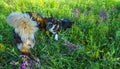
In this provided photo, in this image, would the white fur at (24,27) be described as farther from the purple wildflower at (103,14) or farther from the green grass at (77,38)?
the purple wildflower at (103,14)

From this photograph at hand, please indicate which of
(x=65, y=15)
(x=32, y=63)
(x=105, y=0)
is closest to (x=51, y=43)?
(x=32, y=63)

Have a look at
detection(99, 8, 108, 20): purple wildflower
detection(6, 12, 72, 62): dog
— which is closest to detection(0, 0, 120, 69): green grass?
detection(99, 8, 108, 20): purple wildflower

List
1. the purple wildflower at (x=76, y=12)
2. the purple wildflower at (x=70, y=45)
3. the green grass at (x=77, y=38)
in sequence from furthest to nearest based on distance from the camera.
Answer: the purple wildflower at (x=76, y=12) → the purple wildflower at (x=70, y=45) → the green grass at (x=77, y=38)

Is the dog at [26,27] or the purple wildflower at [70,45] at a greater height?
the dog at [26,27]

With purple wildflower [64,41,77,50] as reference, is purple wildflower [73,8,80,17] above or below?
above

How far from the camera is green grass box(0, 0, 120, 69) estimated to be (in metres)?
4.39

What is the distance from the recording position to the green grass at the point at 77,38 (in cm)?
439

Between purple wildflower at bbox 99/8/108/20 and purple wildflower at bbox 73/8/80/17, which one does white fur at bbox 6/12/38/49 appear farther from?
purple wildflower at bbox 99/8/108/20

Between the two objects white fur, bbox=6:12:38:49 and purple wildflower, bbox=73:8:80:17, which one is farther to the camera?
purple wildflower, bbox=73:8:80:17

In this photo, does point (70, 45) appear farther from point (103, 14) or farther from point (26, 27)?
point (103, 14)

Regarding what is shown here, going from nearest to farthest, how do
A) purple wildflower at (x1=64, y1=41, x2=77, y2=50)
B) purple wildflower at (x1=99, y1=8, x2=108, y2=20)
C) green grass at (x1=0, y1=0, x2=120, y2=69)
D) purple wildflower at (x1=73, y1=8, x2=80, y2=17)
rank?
green grass at (x1=0, y1=0, x2=120, y2=69), purple wildflower at (x1=64, y1=41, x2=77, y2=50), purple wildflower at (x1=99, y1=8, x2=108, y2=20), purple wildflower at (x1=73, y1=8, x2=80, y2=17)

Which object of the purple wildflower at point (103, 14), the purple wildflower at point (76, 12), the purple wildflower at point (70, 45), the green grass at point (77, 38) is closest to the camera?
the green grass at point (77, 38)

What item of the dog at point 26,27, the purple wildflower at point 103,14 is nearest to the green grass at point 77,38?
the purple wildflower at point 103,14

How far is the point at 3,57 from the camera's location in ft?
15.0
